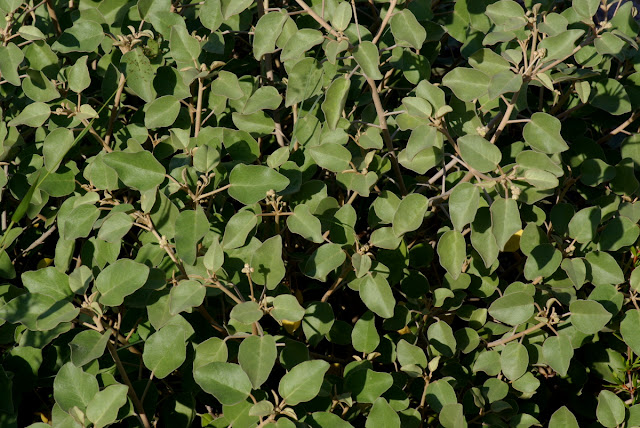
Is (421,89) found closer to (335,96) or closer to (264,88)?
(335,96)

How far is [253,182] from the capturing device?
58.5 inches

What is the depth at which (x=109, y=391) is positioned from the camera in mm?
1299

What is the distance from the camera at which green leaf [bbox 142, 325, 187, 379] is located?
55.6 inches

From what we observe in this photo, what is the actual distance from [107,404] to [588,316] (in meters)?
0.95

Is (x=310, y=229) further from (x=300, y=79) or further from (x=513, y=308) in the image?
(x=513, y=308)

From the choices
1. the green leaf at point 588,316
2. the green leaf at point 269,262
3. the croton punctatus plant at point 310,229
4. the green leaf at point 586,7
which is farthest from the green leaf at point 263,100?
the green leaf at point 588,316

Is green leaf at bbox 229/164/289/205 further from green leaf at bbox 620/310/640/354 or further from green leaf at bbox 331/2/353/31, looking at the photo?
green leaf at bbox 620/310/640/354

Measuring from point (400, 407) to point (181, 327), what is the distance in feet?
1.58

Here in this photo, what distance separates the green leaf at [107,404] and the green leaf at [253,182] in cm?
44

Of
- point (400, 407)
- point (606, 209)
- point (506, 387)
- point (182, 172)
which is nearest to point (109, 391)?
point (182, 172)

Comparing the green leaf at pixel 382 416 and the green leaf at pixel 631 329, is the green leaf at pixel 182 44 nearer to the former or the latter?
the green leaf at pixel 382 416

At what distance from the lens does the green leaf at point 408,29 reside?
1.50 metres

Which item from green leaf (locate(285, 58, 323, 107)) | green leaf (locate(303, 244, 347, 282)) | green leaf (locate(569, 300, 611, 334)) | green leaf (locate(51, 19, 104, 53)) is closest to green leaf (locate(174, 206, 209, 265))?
green leaf (locate(303, 244, 347, 282))

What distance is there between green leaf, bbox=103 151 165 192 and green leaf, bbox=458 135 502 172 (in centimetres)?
60
